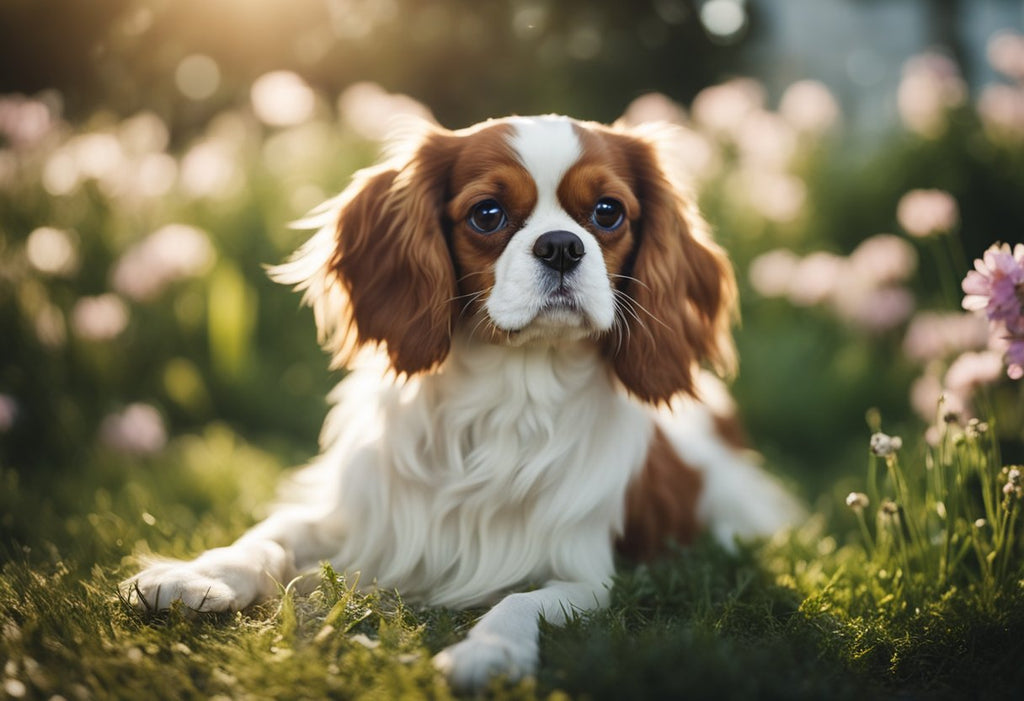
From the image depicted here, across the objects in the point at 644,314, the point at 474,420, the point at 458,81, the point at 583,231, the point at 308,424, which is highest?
the point at 458,81

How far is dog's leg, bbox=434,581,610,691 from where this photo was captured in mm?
1945

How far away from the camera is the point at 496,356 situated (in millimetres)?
2621

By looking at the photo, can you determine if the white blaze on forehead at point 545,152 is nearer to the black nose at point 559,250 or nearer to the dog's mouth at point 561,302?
the black nose at point 559,250

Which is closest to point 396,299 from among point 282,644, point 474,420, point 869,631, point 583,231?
point 474,420

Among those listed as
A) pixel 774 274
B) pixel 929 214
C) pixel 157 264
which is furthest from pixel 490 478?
pixel 774 274

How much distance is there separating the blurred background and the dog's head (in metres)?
1.02

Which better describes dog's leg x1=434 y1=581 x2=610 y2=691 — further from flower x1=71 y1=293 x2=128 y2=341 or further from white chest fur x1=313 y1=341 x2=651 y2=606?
flower x1=71 y1=293 x2=128 y2=341

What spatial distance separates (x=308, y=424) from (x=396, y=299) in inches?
94.6

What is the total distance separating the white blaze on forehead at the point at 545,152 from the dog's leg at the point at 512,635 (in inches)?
44.4

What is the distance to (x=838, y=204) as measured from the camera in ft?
19.0

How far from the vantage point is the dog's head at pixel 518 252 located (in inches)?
95.7

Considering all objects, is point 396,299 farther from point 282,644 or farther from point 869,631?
point 869,631

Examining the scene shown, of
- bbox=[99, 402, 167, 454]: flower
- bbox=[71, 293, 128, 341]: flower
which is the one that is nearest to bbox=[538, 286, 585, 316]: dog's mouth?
bbox=[99, 402, 167, 454]: flower

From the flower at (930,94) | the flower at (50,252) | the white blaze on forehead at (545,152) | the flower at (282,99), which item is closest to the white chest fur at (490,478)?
the white blaze on forehead at (545,152)
